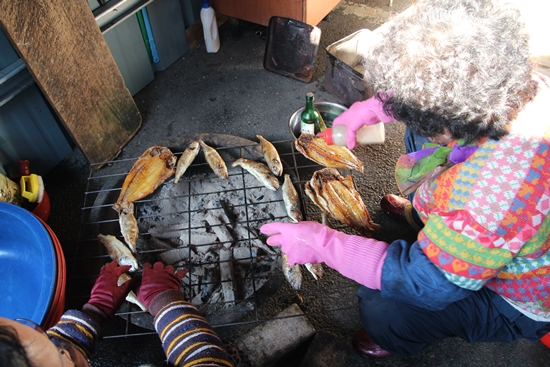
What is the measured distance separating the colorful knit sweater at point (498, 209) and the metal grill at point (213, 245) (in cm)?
114

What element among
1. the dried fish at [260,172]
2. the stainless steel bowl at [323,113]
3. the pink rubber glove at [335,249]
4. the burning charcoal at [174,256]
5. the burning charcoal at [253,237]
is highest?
the pink rubber glove at [335,249]

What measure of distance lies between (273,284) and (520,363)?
68.5 inches

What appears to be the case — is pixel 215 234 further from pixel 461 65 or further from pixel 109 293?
pixel 461 65

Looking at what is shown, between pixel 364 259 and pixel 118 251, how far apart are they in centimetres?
173

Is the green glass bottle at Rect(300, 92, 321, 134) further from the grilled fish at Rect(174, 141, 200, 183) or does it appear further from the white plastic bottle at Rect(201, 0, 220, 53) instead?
the white plastic bottle at Rect(201, 0, 220, 53)

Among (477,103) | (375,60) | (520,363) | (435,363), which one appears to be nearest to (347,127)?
(375,60)

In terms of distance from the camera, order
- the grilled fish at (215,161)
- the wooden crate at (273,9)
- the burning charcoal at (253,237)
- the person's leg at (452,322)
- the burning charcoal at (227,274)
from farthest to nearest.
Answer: the wooden crate at (273,9)
the grilled fish at (215,161)
the burning charcoal at (253,237)
the burning charcoal at (227,274)
the person's leg at (452,322)

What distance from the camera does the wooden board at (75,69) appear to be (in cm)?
272

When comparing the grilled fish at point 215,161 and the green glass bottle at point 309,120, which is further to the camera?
the green glass bottle at point 309,120

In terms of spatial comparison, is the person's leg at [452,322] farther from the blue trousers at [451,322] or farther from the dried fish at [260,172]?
the dried fish at [260,172]

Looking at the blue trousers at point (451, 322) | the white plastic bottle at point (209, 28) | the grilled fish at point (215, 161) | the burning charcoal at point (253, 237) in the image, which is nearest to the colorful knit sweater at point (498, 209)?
the blue trousers at point (451, 322)

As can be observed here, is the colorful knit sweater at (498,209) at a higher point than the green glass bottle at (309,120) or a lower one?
higher

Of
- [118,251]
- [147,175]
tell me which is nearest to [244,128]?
[147,175]

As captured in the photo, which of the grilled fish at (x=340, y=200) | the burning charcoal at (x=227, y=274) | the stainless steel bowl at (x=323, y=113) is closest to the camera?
the burning charcoal at (x=227, y=274)
